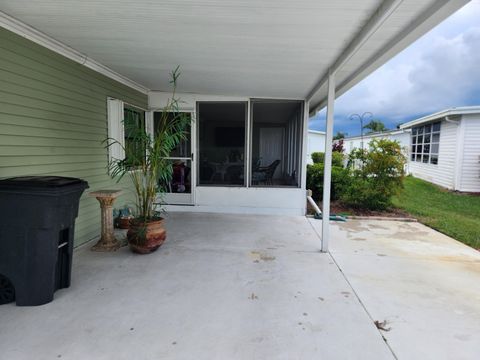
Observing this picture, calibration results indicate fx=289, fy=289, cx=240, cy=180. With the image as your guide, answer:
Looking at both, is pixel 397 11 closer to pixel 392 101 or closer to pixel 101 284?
pixel 101 284

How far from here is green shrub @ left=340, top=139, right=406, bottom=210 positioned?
612 cm

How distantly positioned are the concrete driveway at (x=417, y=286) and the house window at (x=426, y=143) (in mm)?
8193

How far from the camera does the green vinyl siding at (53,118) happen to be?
270 centimetres

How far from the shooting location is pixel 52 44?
311 centimetres

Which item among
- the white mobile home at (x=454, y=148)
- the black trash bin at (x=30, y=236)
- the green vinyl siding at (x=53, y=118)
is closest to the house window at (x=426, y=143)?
the white mobile home at (x=454, y=148)

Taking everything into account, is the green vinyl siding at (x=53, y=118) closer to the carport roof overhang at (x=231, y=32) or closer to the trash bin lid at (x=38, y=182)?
the carport roof overhang at (x=231, y=32)

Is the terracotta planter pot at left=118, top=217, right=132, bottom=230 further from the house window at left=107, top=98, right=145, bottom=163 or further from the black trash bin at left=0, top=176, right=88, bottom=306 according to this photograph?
the black trash bin at left=0, top=176, right=88, bottom=306

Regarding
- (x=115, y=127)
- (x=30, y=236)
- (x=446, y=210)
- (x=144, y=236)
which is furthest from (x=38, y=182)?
(x=446, y=210)

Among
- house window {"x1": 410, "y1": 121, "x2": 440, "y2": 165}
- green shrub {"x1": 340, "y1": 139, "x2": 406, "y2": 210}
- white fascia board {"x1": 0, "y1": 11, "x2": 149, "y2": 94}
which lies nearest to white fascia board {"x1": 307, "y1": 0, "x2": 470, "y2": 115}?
green shrub {"x1": 340, "y1": 139, "x2": 406, "y2": 210}

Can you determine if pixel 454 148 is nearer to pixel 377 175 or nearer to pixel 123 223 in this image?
pixel 377 175

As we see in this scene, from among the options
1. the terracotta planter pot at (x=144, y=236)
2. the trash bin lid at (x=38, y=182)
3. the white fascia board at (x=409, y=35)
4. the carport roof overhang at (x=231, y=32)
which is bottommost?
the terracotta planter pot at (x=144, y=236)

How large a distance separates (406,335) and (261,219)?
11.6 ft

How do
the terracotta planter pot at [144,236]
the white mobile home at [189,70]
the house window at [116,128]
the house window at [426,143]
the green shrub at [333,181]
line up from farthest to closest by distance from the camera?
the house window at [426,143] → the green shrub at [333,181] → the house window at [116,128] → the terracotta planter pot at [144,236] → the white mobile home at [189,70]

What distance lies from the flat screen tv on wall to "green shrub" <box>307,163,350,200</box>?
2.59 m
